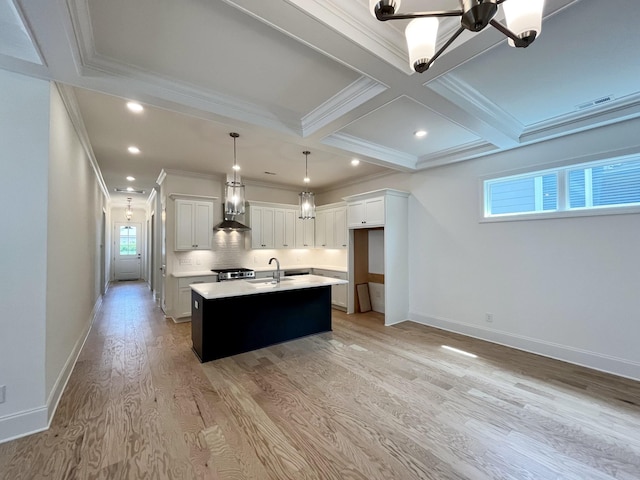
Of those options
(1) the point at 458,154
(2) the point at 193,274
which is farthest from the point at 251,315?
(1) the point at 458,154

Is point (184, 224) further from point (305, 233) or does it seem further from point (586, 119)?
point (586, 119)

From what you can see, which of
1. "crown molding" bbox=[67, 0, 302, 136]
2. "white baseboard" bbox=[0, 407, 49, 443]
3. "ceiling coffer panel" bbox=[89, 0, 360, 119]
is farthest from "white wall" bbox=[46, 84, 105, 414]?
"ceiling coffer panel" bbox=[89, 0, 360, 119]

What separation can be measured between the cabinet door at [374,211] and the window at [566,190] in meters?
1.62

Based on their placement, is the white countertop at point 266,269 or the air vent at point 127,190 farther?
the air vent at point 127,190

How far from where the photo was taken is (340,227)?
6.11 m

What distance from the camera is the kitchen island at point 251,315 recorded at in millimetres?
3417

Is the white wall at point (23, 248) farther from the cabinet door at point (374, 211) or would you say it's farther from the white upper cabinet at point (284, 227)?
the white upper cabinet at point (284, 227)

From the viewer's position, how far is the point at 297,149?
14.0 ft

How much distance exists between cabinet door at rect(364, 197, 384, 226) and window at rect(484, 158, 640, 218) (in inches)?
63.9

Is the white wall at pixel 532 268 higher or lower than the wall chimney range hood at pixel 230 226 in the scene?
lower

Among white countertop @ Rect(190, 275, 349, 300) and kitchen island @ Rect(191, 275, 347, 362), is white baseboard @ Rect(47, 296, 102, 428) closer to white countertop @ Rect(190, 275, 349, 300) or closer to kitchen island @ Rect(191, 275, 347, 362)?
kitchen island @ Rect(191, 275, 347, 362)

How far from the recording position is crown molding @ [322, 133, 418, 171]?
12.6 feet

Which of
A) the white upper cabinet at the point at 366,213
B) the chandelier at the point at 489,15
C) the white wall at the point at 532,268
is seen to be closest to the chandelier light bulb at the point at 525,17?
the chandelier at the point at 489,15

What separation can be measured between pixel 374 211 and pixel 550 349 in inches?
125
